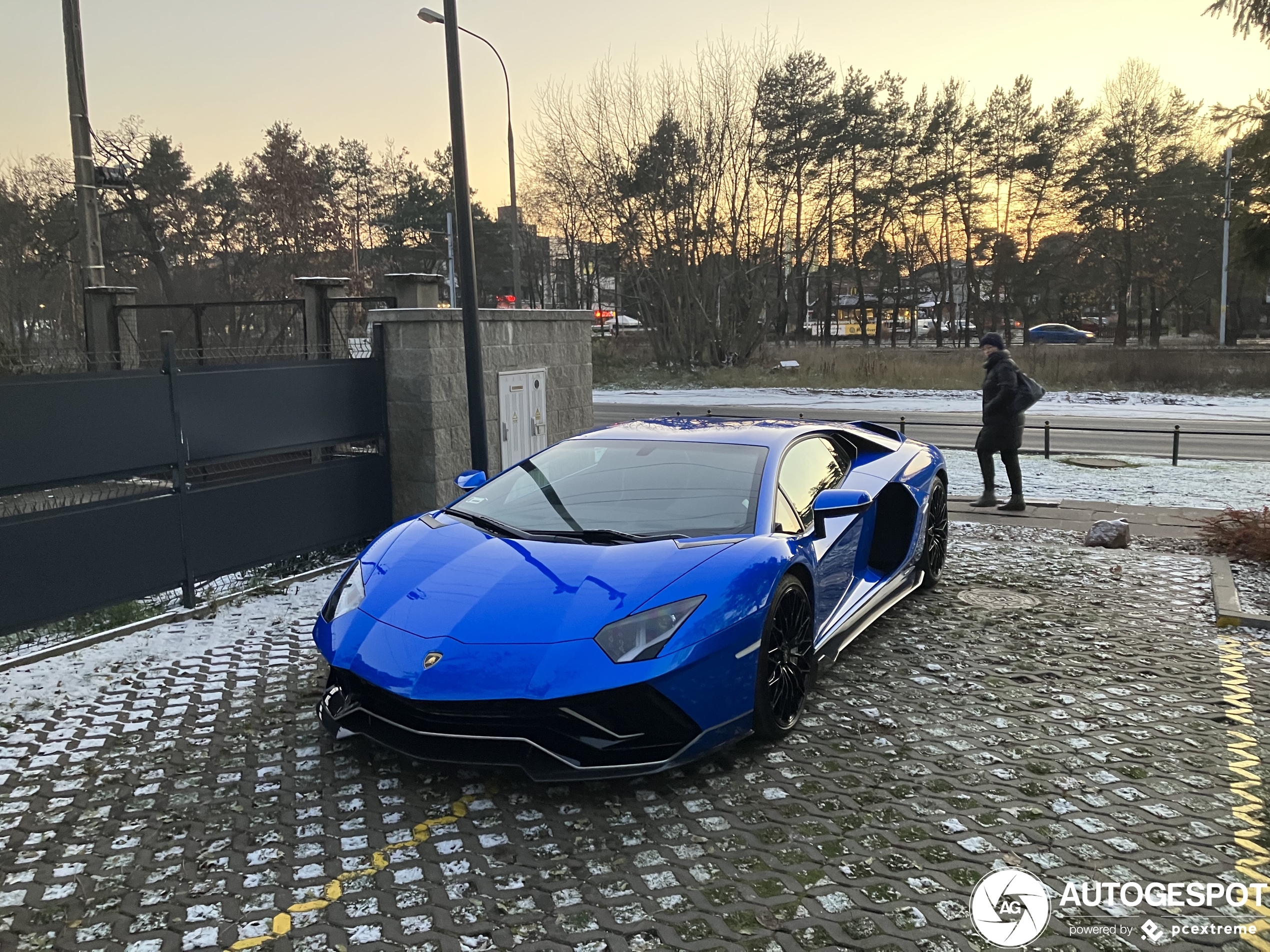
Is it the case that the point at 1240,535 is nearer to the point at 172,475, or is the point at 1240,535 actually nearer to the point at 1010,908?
the point at 1010,908

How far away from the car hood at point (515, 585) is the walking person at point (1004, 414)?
6852 millimetres

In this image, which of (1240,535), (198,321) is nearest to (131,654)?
(198,321)

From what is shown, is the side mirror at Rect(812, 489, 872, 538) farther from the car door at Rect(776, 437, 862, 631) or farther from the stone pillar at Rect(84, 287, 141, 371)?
the stone pillar at Rect(84, 287, 141, 371)

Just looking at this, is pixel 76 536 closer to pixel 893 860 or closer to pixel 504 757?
pixel 504 757

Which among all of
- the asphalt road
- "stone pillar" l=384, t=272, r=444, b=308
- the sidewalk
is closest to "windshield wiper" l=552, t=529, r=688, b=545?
"stone pillar" l=384, t=272, r=444, b=308

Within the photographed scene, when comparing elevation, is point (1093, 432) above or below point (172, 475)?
below

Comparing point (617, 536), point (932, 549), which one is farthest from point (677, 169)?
point (617, 536)

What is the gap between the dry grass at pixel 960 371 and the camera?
2939cm

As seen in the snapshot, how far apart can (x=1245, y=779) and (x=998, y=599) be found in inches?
114

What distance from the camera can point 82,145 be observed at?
13.2m

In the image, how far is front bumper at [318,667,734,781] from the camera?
11.7ft

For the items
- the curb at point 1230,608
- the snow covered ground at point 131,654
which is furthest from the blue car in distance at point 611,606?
the curb at point 1230,608

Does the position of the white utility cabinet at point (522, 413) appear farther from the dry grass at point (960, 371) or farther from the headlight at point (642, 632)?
the dry grass at point (960, 371)

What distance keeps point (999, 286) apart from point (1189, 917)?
196ft
